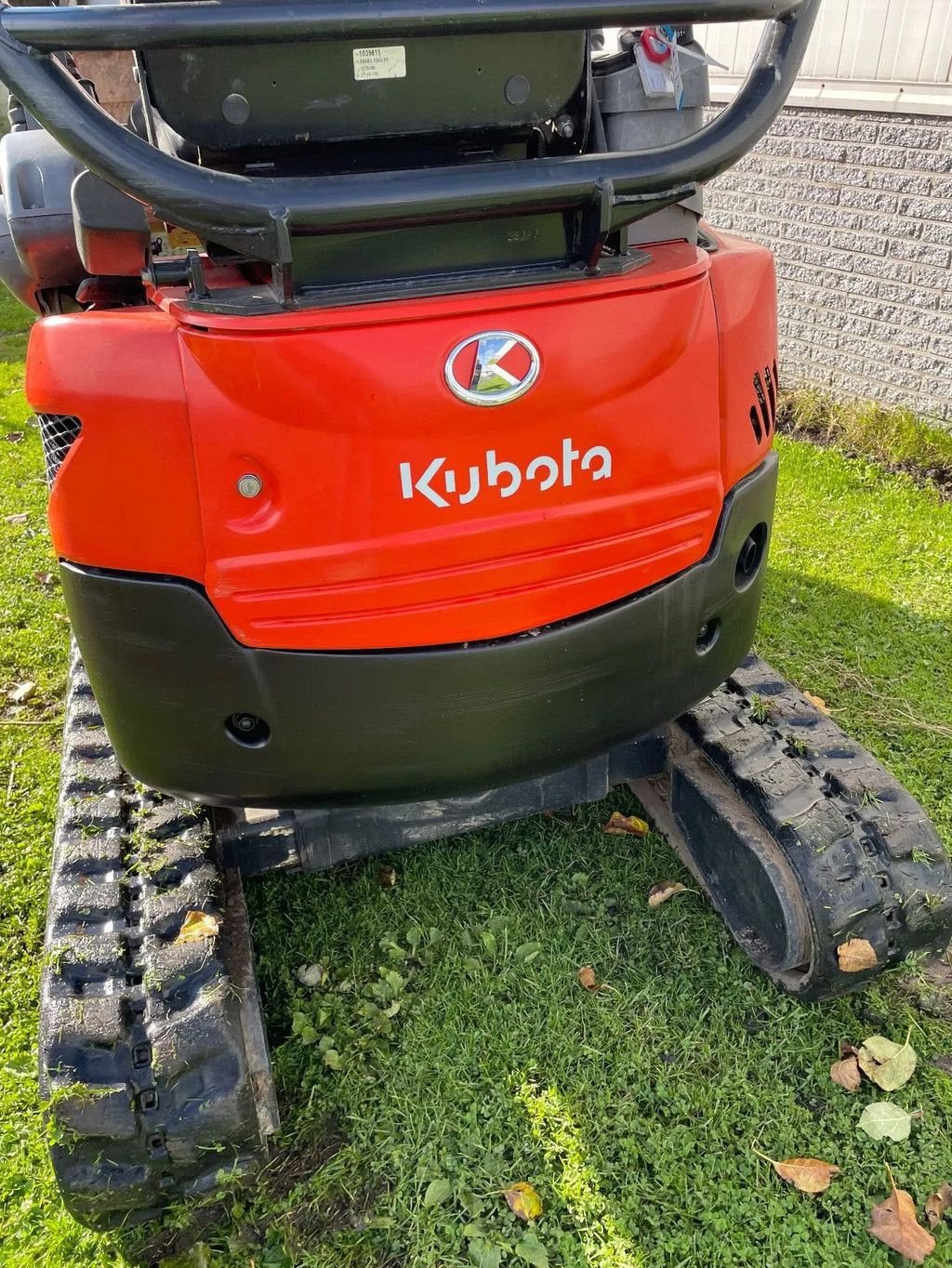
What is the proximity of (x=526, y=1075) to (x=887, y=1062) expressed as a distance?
2.51 ft

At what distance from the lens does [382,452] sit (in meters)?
1.73

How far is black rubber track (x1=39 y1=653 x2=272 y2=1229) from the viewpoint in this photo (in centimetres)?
187

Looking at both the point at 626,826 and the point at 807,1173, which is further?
the point at 626,826

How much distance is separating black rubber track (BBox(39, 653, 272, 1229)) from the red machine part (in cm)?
65

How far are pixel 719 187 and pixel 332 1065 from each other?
16.8 feet

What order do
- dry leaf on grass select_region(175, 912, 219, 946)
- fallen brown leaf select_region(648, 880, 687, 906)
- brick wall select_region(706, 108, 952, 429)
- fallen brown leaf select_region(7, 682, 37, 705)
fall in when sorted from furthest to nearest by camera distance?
1. brick wall select_region(706, 108, 952, 429)
2. fallen brown leaf select_region(7, 682, 37, 705)
3. fallen brown leaf select_region(648, 880, 687, 906)
4. dry leaf on grass select_region(175, 912, 219, 946)

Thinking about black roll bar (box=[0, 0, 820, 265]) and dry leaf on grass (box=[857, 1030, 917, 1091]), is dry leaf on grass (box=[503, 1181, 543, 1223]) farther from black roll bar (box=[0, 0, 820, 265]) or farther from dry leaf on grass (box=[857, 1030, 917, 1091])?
black roll bar (box=[0, 0, 820, 265])

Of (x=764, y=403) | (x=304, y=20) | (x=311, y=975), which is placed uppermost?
(x=304, y=20)

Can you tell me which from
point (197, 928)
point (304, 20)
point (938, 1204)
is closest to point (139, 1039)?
point (197, 928)

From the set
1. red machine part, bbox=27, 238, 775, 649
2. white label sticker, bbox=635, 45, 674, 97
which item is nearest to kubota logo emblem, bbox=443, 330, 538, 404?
red machine part, bbox=27, 238, 775, 649

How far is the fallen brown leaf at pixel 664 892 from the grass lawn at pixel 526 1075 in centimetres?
3

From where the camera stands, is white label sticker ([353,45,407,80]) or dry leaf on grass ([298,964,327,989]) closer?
white label sticker ([353,45,407,80])

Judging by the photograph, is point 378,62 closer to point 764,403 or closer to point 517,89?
point 517,89

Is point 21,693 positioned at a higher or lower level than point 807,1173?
lower
